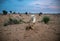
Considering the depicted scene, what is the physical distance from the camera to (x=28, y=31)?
3.11 metres

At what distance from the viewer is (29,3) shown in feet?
10.3

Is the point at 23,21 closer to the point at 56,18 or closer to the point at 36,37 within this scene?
the point at 36,37

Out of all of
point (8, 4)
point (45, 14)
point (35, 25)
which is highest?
point (8, 4)

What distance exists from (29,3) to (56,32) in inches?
33.0

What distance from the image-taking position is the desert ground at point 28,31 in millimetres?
3084

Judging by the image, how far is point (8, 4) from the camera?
311cm

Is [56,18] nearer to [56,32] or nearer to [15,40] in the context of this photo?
[56,32]

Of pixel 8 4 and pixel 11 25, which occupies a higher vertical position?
pixel 8 4

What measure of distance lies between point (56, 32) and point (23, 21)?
740mm

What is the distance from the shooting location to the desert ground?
308cm

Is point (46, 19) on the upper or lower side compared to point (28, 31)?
upper

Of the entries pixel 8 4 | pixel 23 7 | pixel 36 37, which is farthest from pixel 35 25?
pixel 8 4

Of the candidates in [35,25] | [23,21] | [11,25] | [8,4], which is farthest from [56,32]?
[8,4]

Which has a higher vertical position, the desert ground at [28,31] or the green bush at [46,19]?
the green bush at [46,19]
